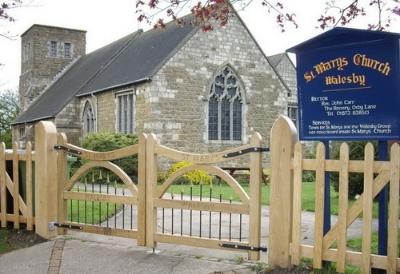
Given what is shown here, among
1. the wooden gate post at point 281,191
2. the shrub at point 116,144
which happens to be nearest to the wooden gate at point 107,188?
the wooden gate post at point 281,191

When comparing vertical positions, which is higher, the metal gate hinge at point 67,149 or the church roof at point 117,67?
the church roof at point 117,67

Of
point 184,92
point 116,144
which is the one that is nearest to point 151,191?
point 116,144

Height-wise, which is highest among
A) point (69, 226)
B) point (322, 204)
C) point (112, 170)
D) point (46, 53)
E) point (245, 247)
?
point (46, 53)

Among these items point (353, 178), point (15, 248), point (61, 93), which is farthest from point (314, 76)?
point (61, 93)

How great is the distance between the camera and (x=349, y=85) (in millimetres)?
4844

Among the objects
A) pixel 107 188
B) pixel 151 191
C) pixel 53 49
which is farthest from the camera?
pixel 53 49

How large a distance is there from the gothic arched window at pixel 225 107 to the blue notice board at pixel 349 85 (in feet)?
55.8

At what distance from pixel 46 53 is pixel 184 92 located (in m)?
20.3

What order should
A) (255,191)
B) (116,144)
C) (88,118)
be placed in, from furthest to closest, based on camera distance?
(88,118)
(116,144)
(255,191)

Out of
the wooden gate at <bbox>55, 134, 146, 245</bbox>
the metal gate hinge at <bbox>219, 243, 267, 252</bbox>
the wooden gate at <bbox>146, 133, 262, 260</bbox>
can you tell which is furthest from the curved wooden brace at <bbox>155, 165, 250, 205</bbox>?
the metal gate hinge at <bbox>219, 243, 267, 252</bbox>

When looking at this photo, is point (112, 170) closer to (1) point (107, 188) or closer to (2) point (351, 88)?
(1) point (107, 188)

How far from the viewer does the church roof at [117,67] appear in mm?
21641

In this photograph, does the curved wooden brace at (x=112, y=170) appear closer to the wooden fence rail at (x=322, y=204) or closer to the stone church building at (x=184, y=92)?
the wooden fence rail at (x=322, y=204)

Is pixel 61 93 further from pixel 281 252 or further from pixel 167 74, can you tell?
pixel 281 252
